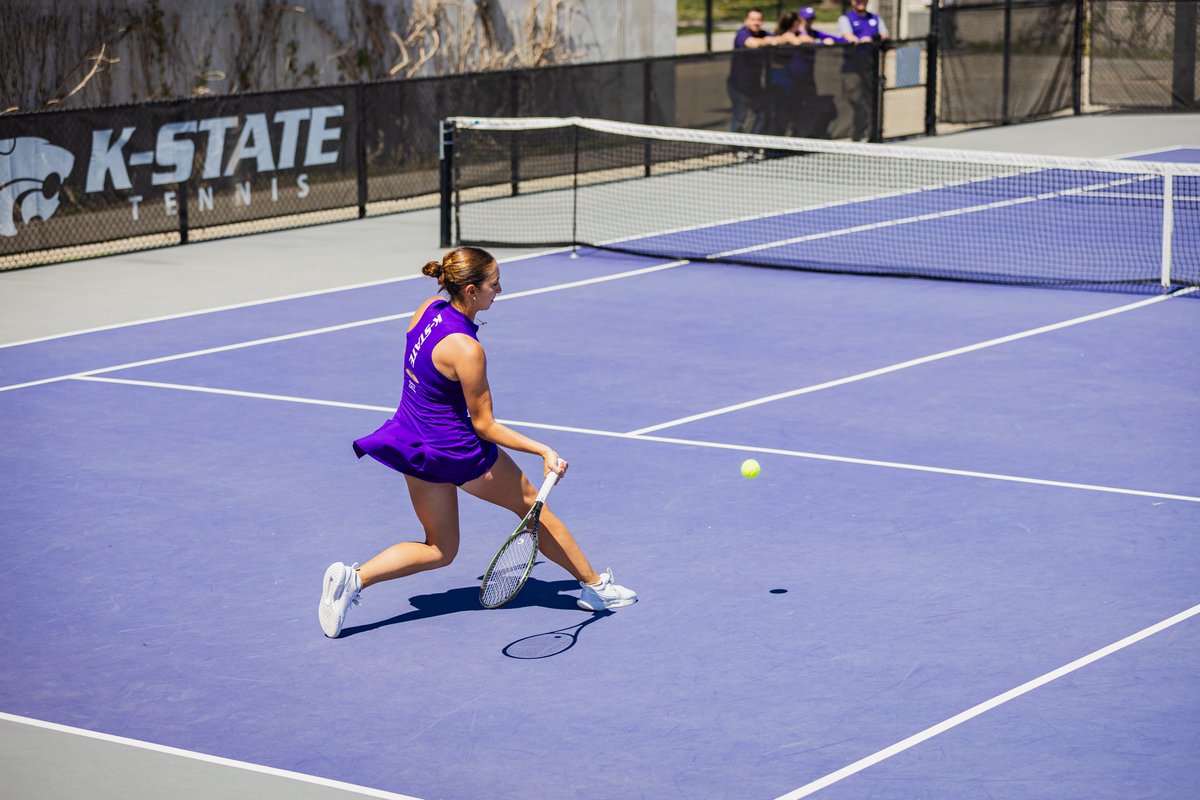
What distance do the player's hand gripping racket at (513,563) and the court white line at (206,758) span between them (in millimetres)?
1453

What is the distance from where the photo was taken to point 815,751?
645cm

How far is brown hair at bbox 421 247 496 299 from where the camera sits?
7.46 m

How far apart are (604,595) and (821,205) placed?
43.8 ft

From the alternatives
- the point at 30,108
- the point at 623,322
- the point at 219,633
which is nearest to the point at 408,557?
the point at 219,633

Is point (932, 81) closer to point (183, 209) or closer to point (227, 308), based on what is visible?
point (183, 209)

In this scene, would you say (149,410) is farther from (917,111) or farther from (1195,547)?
(917,111)

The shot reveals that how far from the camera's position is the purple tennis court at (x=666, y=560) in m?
6.55

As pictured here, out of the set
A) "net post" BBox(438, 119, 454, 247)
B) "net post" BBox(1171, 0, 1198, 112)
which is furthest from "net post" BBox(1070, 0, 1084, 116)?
"net post" BBox(438, 119, 454, 247)

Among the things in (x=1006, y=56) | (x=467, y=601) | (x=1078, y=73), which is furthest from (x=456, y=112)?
(x=467, y=601)

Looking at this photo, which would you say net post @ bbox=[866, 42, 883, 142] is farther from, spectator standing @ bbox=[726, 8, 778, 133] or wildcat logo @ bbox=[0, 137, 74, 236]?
wildcat logo @ bbox=[0, 137, 74, 236]

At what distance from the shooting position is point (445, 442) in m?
7.50

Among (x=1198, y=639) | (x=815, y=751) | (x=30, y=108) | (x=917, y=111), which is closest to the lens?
(x=815, y=751)

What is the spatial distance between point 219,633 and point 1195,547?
15.3 feet

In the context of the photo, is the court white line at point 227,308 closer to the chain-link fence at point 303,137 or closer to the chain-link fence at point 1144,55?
the chain-link fence at point 303,137
